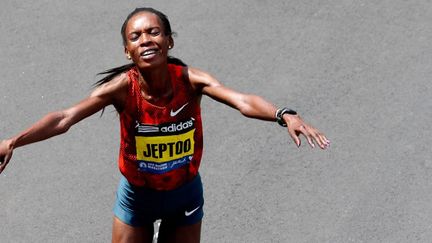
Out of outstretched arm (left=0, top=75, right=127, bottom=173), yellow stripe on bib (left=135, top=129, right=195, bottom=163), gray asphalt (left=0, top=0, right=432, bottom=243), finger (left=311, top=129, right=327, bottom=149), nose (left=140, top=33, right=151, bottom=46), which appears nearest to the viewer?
finger (left=311, top=129, right=327, bottom=149)

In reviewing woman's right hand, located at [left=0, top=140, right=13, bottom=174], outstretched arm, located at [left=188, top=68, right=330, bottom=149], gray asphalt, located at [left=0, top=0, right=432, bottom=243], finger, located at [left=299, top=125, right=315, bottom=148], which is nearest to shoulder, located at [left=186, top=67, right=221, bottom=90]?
outstretched arm, located at [left=188, top=68, right=330, bottom=149]

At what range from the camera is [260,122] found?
8367 millimetres

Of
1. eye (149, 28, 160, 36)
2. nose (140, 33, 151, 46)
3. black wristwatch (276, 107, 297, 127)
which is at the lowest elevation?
black wristwatch (276, 107, 297, 127)

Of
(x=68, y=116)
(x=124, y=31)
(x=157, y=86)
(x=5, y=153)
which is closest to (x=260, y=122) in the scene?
(x=157, y=86)

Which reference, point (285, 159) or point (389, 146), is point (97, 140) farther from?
point (389, 146)

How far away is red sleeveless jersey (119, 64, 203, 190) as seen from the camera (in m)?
5.43

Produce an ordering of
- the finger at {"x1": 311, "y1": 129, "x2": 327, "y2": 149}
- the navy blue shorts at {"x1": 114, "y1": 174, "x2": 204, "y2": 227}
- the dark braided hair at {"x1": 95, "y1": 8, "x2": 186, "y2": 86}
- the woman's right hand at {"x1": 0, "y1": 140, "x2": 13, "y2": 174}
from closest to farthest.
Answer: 1. the finger at {"x1": 311, "y1": 129, "x2": 327, "y2": 149}
2. the woman's right hand at {"x1": 0, "y1": 140, "x2": 13, "y2": 174}
3. the dark braided hair at {"x1": 95, "y1": 8, "x2": 186, "y2": 86}
4. the navy blue shorts at {"x1": 114, "y1": 174, "x2": 204, "y2": 227}

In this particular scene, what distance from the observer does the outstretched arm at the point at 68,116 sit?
16.6 ft

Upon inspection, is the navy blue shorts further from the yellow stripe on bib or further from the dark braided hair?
the dark braided hair

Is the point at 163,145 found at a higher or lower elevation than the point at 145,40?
lower

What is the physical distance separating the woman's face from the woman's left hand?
2.92 ft

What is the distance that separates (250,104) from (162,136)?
0.60 m

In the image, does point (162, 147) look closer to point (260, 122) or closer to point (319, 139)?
point (319, 139)

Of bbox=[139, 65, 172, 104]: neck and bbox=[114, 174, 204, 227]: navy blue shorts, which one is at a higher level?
bbox=[139, 65, 172, 104]: neck
